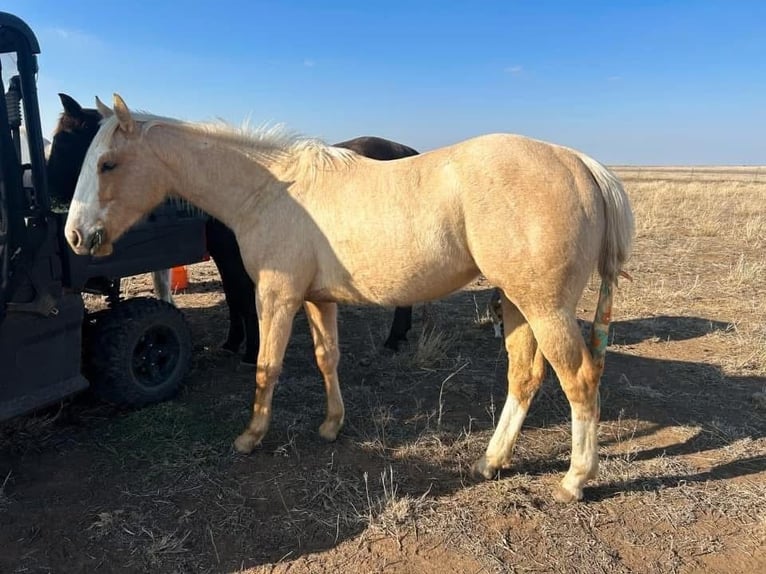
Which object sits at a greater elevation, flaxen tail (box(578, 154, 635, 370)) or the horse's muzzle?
flaxen tail (box(578, 154, 635, 370))

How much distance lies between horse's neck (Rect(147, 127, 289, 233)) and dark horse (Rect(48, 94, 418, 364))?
140 centimetres

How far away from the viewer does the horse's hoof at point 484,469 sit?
3.05m

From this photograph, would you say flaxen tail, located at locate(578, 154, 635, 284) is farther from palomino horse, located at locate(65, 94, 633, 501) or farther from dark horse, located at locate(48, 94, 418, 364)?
dark horse, located at locate(48, 94, 418, 364)

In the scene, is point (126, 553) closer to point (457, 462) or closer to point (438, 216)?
point (457, 462)

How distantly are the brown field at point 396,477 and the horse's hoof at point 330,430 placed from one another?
0.18ft

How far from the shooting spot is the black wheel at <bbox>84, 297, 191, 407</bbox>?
3535mm

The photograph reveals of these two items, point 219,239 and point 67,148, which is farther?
point 219,239

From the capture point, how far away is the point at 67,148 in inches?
170

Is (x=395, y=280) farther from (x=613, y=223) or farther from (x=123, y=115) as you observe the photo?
(x=123, y=115)

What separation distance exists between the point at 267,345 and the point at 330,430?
77cm

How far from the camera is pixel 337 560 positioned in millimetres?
2400

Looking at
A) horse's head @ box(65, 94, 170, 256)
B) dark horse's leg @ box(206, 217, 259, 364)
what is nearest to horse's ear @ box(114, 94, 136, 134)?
horse's head @ box(65, 94, 170, 256)

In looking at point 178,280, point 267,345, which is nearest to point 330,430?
point 267,345

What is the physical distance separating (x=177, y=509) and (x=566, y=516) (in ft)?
6.70
